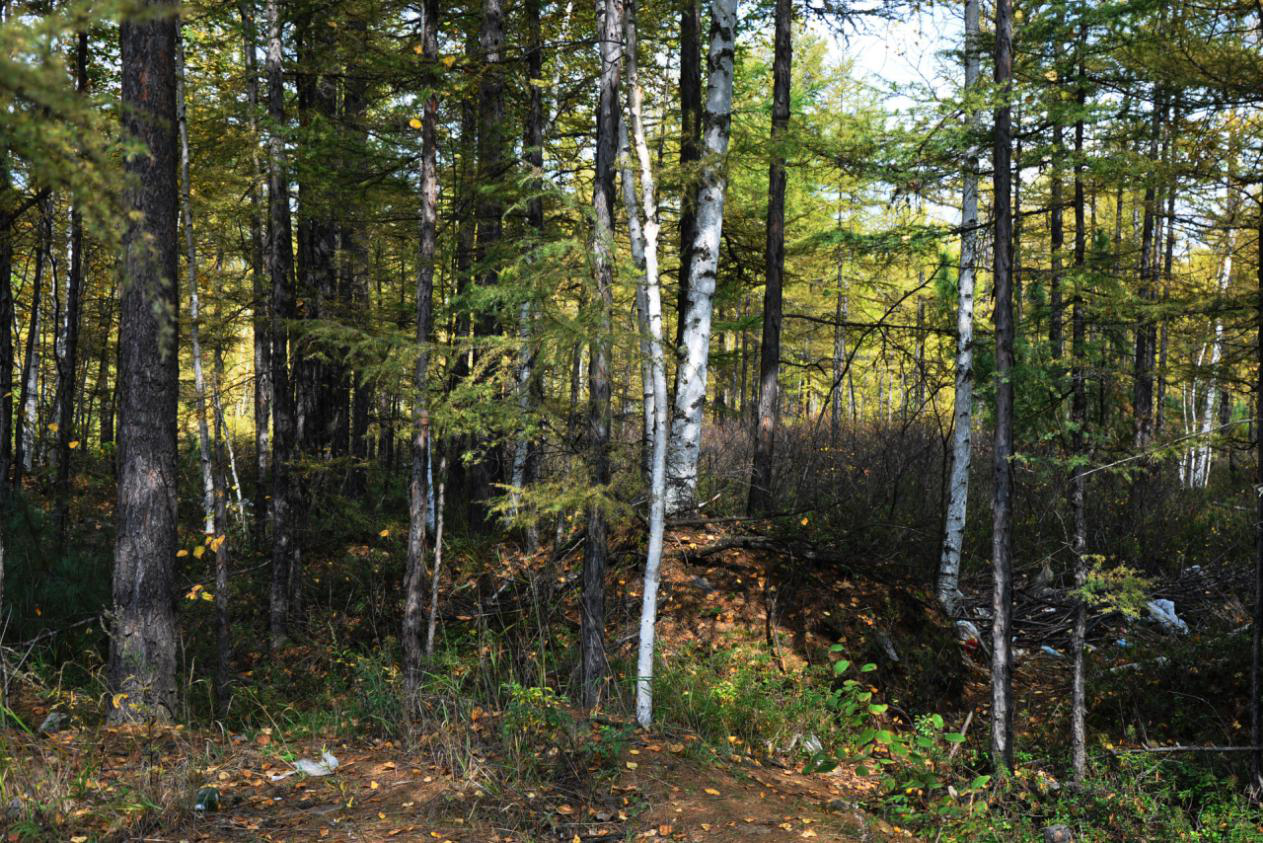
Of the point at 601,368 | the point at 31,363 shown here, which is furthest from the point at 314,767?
the point at 31,363

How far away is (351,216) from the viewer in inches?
447

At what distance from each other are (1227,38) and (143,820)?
9876 mm

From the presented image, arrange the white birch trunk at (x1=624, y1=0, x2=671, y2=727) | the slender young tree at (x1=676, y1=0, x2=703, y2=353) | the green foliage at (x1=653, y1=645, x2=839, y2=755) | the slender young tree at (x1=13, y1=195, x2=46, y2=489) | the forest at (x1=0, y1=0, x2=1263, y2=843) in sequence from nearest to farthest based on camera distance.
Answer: the forest at (x1=0, y1=0, x2=1263, y2=843)
the white birch trunk at (x1=624, y1=0, x2=671, y2=727)
the green foliage at (x1=653, y1=645, x2=839, y2=755)
the slender young tree at (x1=676, y1=0, x2=703, y2=353)
the slender young tree at (x1=13, y1=195, x2=46, y2=489)

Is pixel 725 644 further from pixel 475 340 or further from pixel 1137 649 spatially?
pixel 1137 649

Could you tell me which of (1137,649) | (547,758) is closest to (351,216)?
(547,758)

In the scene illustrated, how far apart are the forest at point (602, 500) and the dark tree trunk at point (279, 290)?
0.05 metres

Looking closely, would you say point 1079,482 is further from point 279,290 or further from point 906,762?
point 279,290

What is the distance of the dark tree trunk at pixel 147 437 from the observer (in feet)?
21.0

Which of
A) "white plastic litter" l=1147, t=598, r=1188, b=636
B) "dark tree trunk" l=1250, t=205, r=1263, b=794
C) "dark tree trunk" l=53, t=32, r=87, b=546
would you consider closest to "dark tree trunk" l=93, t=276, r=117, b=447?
"dark tree trunk" l=53, t=32, r=87, b=546

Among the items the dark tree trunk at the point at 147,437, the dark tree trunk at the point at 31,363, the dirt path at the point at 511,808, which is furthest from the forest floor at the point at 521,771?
the dark tree trunk at the point at 31,363

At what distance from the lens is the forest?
513cm

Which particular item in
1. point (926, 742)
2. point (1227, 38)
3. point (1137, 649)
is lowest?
point (1137, 649)

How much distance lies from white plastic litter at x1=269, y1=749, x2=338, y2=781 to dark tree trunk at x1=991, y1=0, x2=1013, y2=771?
→ 16.7 ft

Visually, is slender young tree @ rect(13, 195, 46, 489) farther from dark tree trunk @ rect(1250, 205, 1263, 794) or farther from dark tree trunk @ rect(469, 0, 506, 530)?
dark tree trunk @ rect(1250, 205, 1263, 794)
